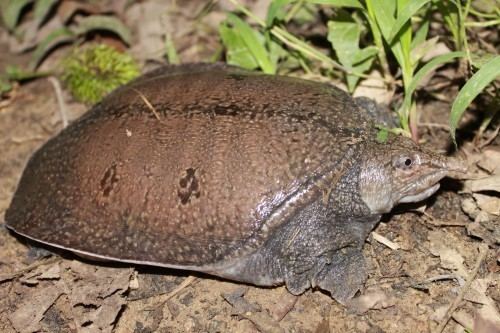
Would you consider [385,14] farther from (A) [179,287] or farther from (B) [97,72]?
(B) [97,72]

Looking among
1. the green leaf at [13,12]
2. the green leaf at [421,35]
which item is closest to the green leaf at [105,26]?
the green leaf at [13,12]

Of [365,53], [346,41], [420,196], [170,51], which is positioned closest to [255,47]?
[346,41]

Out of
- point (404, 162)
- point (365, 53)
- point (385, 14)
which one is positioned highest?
point (385, 14)

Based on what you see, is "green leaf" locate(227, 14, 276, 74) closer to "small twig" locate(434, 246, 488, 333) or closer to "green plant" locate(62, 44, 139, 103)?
"green plant" locate(62, 44, 139, 103)

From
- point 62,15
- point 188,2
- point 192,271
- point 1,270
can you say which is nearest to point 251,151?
point 192,271

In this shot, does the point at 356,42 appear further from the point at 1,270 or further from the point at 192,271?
the point at 1,270
